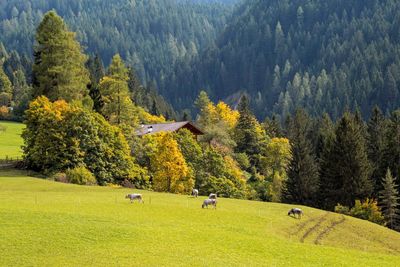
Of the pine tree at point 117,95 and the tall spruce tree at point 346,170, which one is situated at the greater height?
the pine tree at point 117,95

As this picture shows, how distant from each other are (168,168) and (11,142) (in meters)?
56.6

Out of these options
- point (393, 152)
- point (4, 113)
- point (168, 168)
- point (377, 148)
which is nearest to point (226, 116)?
point (377, 148)

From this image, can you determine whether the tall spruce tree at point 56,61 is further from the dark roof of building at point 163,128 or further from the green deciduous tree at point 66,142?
the dark roof of building at point 163,128

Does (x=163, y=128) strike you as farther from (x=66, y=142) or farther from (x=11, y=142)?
(x=11, y=142)

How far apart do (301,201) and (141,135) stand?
112 ft

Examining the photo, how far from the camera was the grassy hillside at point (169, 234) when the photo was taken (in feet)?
115

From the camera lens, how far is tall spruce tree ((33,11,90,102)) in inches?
3447

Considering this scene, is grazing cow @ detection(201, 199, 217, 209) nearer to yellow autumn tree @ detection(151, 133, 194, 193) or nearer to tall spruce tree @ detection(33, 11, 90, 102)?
yellow autumn tree @ detection(151, 133, 194, 193)

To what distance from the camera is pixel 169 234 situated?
137ft

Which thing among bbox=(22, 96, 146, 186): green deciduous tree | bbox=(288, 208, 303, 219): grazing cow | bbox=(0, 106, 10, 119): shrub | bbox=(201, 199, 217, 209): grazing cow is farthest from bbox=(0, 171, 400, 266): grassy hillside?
bbox=(0, 106, 10, 119): shrub

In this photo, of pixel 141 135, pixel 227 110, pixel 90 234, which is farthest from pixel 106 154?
pixel 227 110

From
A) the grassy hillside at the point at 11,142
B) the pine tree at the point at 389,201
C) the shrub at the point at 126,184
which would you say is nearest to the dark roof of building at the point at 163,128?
the shrub at the point at 126,184

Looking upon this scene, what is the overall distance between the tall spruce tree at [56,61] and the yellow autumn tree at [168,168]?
17369 mm

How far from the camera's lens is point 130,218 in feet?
151
